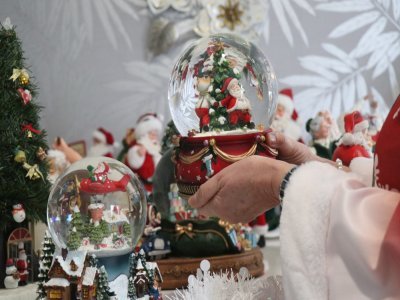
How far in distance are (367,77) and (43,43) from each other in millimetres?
1481

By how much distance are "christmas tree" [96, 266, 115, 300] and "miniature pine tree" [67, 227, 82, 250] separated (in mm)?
64

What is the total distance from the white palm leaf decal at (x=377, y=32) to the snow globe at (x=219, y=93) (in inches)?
68.5

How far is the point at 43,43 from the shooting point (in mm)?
2562

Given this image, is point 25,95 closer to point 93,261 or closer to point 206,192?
point 93,261

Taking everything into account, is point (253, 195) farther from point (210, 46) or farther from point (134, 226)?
point (210, 46)

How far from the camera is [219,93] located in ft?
4.11

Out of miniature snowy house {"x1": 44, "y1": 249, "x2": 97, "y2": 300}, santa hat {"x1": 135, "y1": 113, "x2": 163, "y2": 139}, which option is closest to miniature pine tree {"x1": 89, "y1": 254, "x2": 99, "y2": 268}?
miniature snowy house {"x1": 44, "y1": 249, "x2": 97, "y2": 300}

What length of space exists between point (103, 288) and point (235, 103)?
449mm

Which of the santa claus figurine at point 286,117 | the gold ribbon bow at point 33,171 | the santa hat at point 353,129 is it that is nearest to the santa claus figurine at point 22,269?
the gold ribbon bow at point 33,171

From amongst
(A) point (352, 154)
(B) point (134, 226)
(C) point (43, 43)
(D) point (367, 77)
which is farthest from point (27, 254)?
(D) point (367, 77)

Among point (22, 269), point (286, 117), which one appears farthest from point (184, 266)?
point (286, 117)

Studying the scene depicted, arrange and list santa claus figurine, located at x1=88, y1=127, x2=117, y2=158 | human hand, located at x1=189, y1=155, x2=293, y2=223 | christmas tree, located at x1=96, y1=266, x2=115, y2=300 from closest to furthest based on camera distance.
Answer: human hand, located at x1=189, y1=155, x2=293, y2=223 < christmas tree, located at x1=96, y1=266, x2=115, y2=300 < santa claus figurine, located at x1=88, y1=127, x2=117, y2=158

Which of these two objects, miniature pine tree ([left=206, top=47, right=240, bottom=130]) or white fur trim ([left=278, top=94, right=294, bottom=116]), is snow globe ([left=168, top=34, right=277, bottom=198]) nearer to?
miniature pine tree ([left=206, top=47, right=240, bottom=130])

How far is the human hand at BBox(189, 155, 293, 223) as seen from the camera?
68 centimetres
